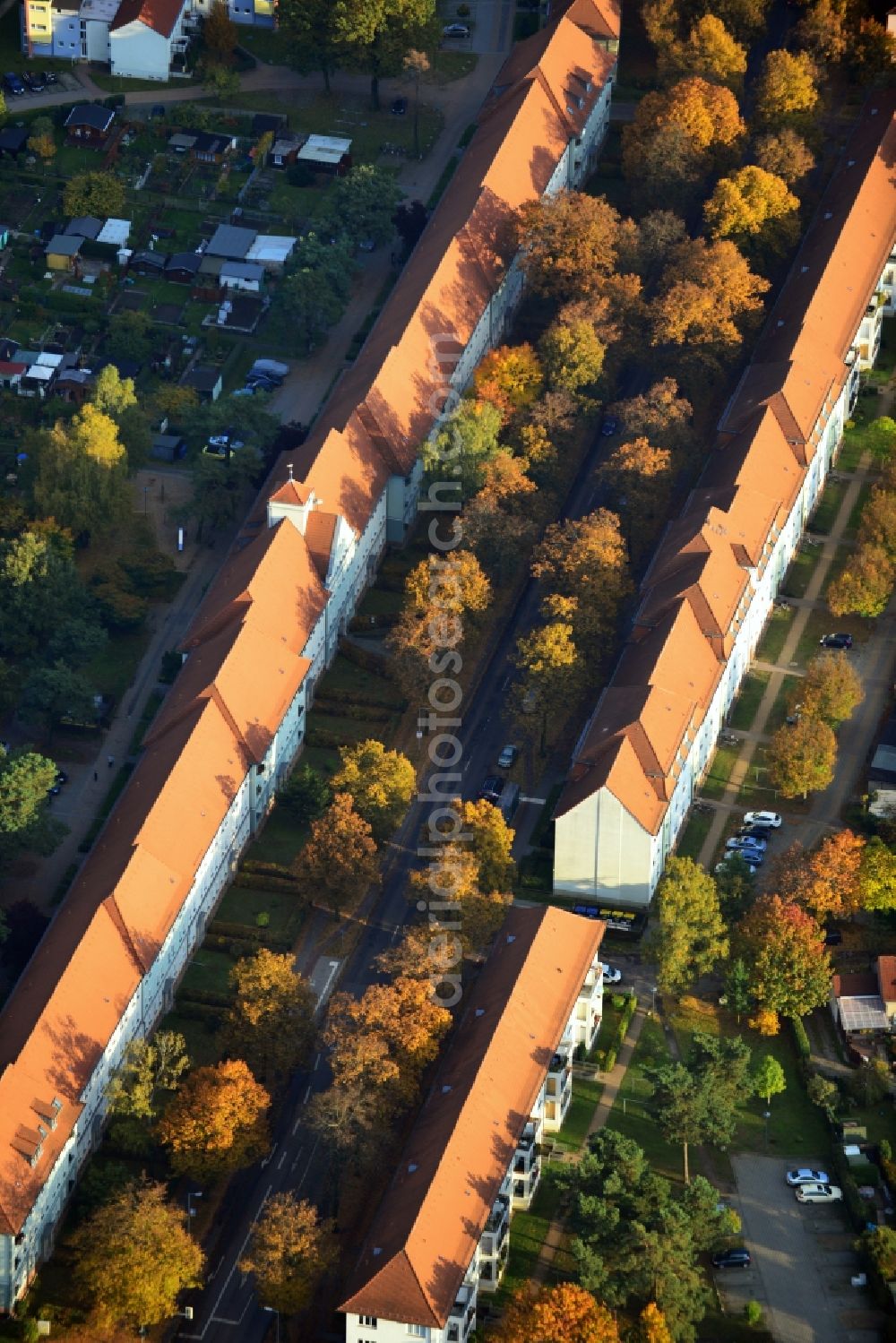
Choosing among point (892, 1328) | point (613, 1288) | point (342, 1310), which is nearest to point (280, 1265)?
point (342, 1310)

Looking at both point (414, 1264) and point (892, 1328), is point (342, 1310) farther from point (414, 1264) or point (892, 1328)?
point (892, 1328)

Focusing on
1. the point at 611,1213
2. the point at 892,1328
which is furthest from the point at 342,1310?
the point at 892,1328

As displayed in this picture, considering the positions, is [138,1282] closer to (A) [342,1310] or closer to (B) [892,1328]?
(A) [342,1310]

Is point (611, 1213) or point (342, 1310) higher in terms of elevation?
point (611, 1213)

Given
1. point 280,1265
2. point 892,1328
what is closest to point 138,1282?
point 280,1265

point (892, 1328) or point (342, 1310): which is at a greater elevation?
point (892, 1328)
